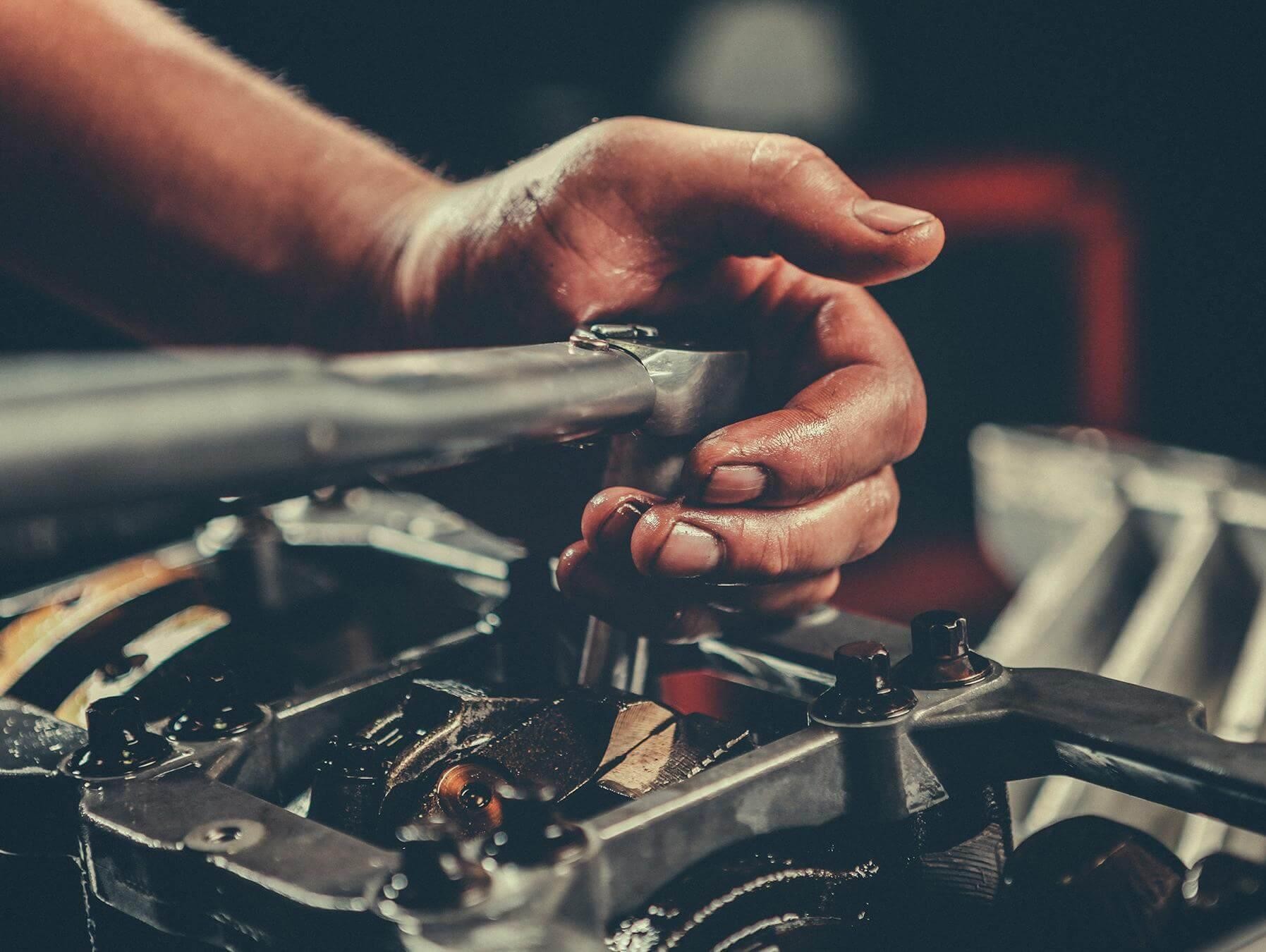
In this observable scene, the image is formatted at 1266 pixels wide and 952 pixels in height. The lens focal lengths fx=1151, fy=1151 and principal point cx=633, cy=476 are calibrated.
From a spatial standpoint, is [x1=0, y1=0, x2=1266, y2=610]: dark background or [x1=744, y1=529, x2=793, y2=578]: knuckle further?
[x1=0, y1=0, x2=1266, y2=610]: dark background

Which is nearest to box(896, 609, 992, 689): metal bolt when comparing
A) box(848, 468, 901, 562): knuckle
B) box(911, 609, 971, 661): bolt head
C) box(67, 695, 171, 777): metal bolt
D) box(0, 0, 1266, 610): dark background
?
box(911, 609, 971, 661): bolt head

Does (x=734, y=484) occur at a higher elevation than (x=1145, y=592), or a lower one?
higher

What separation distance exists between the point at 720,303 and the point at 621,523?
339mm

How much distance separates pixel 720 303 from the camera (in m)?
1.02

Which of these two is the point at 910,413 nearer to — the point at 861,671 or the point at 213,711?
the point at 861,671

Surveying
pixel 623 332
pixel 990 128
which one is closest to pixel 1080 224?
pixel 990 128

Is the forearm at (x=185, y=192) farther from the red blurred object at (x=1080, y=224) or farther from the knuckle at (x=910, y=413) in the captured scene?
the red blurred object at (x=1080, y=224)

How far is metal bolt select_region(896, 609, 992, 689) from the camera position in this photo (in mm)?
621

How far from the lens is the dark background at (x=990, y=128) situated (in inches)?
157

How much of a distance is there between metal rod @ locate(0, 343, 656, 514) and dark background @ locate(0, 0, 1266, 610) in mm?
3674

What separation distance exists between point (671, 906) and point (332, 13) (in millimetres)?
3570

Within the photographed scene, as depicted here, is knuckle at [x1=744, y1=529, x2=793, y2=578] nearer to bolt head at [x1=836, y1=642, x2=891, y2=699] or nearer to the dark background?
bolt head at [x1=836, y1=642, x2=891, y2=699]

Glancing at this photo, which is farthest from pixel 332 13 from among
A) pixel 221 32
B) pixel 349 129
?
pixel 349 129

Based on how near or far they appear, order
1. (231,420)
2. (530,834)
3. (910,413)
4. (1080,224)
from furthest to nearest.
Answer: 1. (1080,224)
2. (910,413)
3. (530,834)
4. (231,420)
